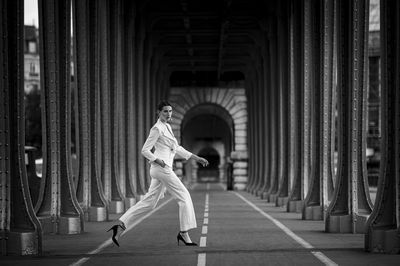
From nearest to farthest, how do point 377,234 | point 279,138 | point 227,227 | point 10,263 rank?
point 10,263 < point 377,234 < point 227,227 < point 279,138

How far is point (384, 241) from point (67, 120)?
8.37m

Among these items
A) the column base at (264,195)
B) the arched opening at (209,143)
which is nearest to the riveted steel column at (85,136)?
the column base at (264,195)

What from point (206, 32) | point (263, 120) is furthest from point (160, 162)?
point (263, 120)

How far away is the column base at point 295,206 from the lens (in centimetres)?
2978

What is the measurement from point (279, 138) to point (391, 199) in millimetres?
25318

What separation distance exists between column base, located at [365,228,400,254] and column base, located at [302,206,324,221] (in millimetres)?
10237

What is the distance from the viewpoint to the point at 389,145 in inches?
597

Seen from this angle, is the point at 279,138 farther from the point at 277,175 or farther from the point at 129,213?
the point at 129,213

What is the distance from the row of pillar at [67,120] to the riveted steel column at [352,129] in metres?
5.12

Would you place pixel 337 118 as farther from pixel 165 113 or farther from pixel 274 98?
pixel 274 98

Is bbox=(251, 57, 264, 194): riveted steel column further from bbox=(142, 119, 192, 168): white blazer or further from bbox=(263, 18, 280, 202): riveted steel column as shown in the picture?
bbox=(142, 119, 192, 168): white blazer

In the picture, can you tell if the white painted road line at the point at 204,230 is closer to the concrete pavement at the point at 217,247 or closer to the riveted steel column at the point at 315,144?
the concrete pavement at the point at 217,247

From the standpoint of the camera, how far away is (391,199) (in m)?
15.1

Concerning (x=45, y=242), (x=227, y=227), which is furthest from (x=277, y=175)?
(x=45, y=242)
